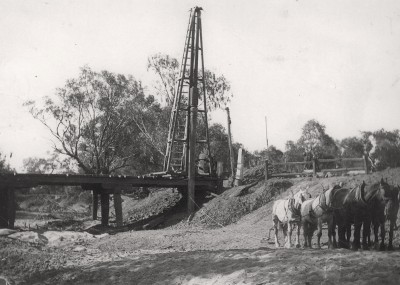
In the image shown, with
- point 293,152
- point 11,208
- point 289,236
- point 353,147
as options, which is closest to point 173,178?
point 11,208

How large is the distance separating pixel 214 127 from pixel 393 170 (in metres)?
36.9

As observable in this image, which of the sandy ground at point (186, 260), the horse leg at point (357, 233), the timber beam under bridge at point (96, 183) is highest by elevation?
the timber beam under bridge at point (96, 183)

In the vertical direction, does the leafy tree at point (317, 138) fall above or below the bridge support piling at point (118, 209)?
above

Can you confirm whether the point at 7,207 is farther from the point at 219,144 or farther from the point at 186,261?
the point at 219,144

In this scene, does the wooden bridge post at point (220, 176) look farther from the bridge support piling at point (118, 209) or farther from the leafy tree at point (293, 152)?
the leafy tree at point (293, 152)

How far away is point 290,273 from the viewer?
8.19 metres

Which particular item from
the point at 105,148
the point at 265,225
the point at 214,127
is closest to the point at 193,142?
the point at 265,225

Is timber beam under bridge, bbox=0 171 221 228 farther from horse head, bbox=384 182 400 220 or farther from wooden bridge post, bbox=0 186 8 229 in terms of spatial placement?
horse head, bbox=384 182 400 220

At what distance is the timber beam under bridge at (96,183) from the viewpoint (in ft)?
72.1

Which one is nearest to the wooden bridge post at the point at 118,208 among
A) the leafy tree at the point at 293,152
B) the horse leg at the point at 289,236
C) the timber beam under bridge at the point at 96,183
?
the timber beam under bridge at the point at 96,183

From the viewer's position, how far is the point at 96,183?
24.4 metres

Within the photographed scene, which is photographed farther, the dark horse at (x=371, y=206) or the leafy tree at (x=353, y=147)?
the leafy tree at (x=353, y=147)

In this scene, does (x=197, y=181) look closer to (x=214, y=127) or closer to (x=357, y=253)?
(x=357, y=253)

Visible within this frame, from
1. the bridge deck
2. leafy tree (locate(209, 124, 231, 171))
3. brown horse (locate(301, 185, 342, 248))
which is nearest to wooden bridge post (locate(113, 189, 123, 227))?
the bridge deck
